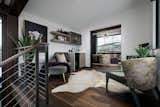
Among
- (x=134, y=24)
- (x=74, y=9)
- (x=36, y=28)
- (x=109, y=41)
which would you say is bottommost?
(x=109, y=41)

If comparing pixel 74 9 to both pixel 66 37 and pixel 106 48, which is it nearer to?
pixel 66 37

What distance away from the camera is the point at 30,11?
346 centimetres

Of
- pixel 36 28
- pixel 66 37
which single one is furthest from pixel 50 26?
pixel 66 37

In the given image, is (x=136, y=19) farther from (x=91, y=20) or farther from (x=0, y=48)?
(x=0, y=48)

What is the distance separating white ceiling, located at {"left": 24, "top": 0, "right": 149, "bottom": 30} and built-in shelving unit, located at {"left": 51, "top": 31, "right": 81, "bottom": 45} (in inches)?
21.4

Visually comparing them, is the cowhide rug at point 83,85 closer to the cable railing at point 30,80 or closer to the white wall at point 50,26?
the cable railing at point 30,80

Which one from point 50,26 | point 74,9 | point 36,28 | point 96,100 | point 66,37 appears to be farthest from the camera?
point 66,37

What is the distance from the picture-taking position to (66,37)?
4.93m

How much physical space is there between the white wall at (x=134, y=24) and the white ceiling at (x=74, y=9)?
27 centimetres

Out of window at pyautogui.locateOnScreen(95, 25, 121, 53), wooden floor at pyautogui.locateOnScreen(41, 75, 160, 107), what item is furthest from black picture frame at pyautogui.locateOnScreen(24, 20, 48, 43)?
window at pyautogui.locateOnScreen(95, 25, 121, 53)

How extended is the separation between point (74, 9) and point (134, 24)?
245cm

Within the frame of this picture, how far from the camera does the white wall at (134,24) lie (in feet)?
11.9

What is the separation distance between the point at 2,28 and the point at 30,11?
3.84ft

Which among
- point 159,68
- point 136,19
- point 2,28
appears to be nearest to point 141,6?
point 136,19
